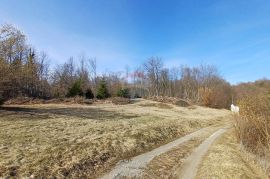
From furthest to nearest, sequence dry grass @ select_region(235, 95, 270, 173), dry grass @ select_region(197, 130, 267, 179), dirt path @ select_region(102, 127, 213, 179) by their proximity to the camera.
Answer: dry grass @ select_region(235, 95, 270, 173)
dry grass @ select_region(197, 130, 267, 179)
dirt path @ select_region(102, 127, 213, 179)

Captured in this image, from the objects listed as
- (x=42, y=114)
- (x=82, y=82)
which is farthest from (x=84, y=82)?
(x=42, y=114)

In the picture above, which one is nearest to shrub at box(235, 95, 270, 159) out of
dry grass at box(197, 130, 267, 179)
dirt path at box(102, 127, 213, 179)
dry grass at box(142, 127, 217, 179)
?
dry grass at box(197, 130, 267, 179)

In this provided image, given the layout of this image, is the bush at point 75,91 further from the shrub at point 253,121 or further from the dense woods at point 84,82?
the shrub at point 253,121

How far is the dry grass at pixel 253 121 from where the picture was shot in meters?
12.7

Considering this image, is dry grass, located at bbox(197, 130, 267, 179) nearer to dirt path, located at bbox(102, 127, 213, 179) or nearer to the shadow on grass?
dirt path, located at bbox(102, 127, 213, 179)

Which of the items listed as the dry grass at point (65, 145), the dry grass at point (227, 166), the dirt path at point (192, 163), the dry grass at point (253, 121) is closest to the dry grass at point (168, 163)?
the dirt path at point (192, 163)

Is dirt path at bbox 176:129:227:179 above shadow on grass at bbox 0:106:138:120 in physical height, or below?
below

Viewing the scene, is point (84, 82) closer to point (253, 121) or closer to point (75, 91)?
point (75, 91)

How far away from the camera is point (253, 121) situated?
524 inches

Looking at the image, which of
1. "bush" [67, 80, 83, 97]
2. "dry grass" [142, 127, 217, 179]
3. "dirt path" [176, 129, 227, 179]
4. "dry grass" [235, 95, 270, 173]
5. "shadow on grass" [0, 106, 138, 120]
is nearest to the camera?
"dry grass" [142, 127, 217, 179]

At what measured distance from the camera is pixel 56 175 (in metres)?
7.79

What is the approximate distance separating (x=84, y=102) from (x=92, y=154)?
82.5ft

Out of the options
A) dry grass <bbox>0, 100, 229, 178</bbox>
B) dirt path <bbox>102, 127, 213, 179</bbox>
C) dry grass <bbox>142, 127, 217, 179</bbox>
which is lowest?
dry grass <bbox>142, 127, 217, 179</bbox>

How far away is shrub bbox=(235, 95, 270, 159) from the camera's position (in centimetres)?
1277
